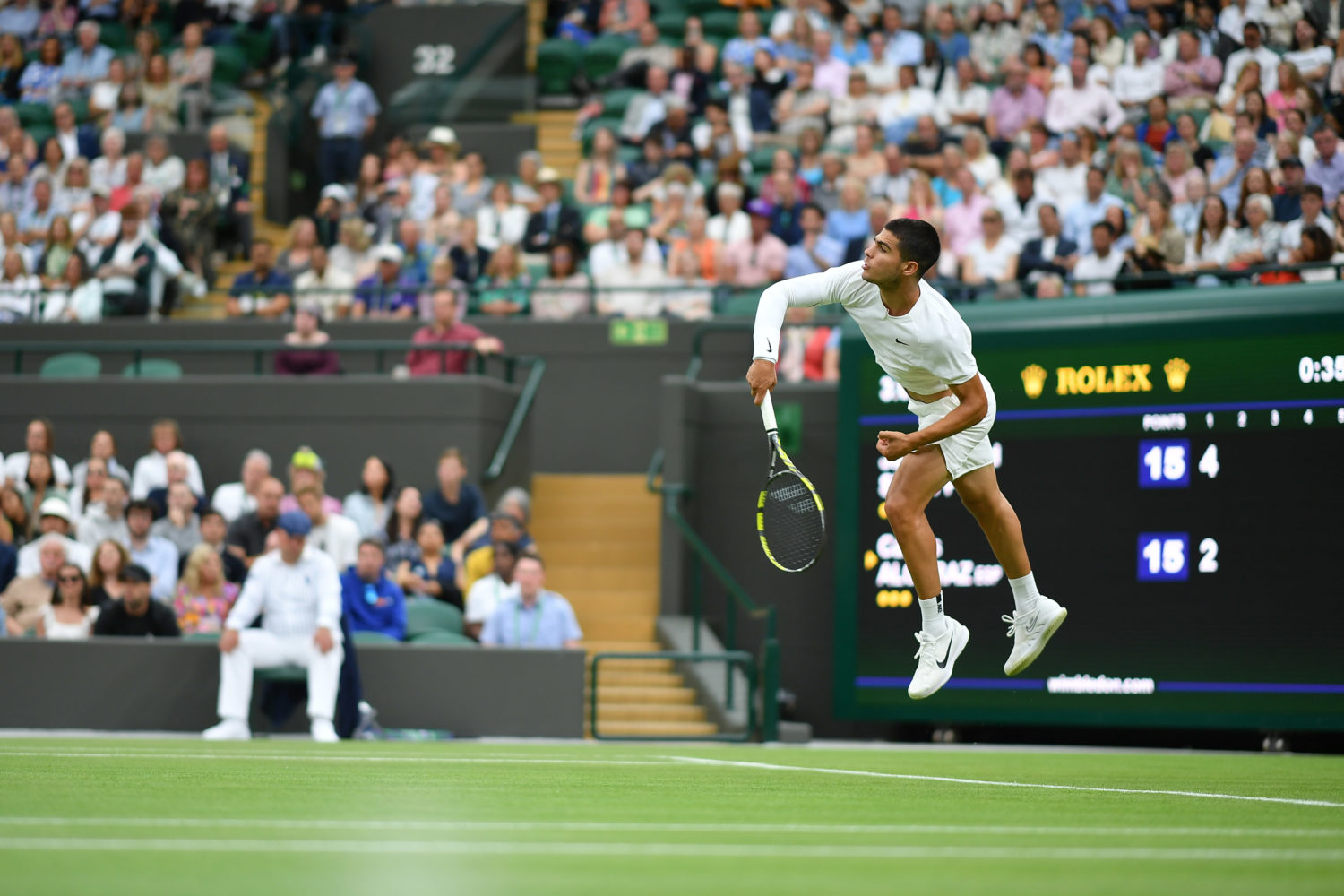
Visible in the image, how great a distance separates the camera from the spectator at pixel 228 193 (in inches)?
790

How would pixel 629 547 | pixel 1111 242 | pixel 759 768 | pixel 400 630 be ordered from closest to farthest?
pixel 759 768 < pixel 400 630 < pixel 1111 242 < pixel 629 547

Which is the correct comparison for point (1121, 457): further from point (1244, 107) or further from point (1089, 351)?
point (1244, 107)

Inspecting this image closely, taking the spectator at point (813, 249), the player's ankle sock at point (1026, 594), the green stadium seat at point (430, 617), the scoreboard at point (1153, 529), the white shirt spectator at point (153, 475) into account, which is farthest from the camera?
the spectator at point (813, 249)

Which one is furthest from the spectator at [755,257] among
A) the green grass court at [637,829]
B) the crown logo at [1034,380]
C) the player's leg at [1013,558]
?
the green grass court at [637,829]

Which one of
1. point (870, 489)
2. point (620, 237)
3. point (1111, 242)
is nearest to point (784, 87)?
point (620, 237)

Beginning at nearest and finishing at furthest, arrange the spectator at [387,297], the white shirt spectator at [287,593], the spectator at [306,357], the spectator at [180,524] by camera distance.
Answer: the white shirt spectator at [287,593]
the spectator at [180,524]
the spectator at [306,357]
the spectator at [387,297]

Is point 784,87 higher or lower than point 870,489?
higher

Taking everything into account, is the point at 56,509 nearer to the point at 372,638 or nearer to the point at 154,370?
the point at 372,638

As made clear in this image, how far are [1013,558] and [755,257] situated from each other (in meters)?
9.49

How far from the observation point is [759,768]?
816 centimetres

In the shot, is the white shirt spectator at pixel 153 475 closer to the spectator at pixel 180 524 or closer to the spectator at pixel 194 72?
the spectator at pixel 180 524

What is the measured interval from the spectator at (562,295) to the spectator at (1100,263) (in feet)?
16.0

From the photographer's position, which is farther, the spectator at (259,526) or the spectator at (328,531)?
the spectator at (259,526)

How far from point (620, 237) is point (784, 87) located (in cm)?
296
